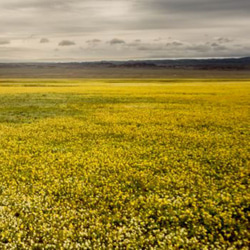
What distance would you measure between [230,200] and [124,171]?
5148 mm

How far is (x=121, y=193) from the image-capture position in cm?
1080

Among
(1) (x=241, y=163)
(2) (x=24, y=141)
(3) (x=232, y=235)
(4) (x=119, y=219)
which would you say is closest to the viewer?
(3) (x=232, y=235)

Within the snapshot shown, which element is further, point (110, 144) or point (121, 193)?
point (110, 144)

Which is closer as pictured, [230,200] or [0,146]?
[230,200]

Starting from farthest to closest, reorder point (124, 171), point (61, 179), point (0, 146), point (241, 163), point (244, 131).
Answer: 1. point (244, 131)
2. point (0, 146)
3. point (241, 163)
4. point (124, 171)
5. point (61, 179)

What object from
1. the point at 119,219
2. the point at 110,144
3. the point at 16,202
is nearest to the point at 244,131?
the point at 110,144

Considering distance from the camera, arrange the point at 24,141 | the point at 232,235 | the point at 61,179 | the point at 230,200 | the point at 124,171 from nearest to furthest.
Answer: the point at 232,235, the point at 230,200, the point at 61,179, the point at 124,171, the point at 24,141

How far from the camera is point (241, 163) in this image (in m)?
14.3

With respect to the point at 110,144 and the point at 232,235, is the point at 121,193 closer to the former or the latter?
the point at 232,235

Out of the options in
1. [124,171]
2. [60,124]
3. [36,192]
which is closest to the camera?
[36,192]

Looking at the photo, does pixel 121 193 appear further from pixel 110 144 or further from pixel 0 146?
pixel 0 146

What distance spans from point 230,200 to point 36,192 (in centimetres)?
775

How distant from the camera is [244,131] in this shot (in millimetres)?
21844

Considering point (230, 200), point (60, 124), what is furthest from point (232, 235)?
point (60, 124)
